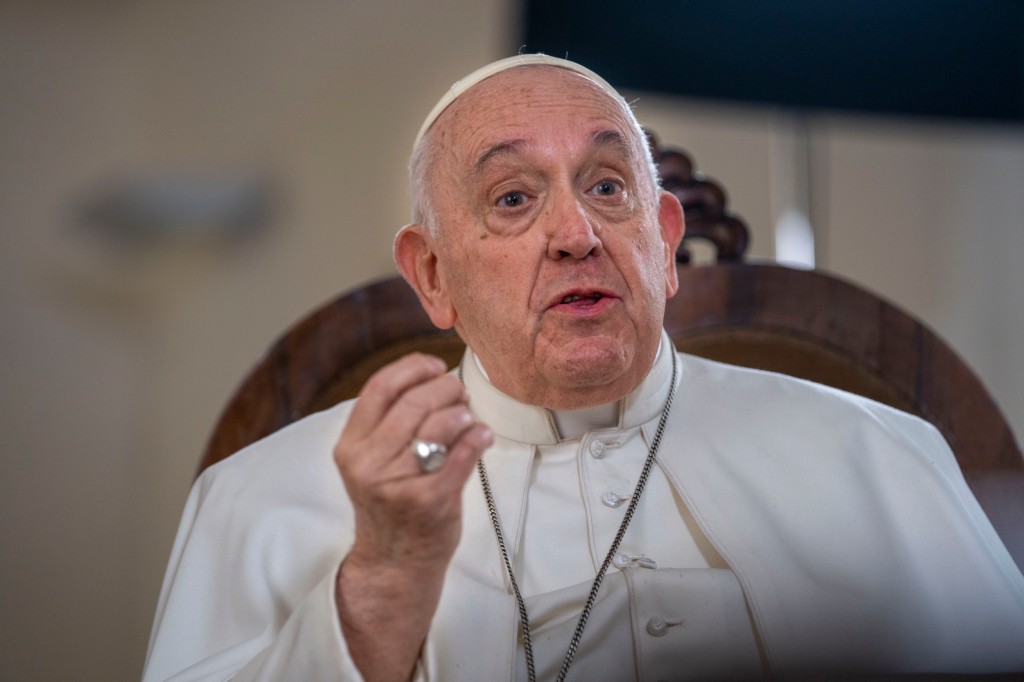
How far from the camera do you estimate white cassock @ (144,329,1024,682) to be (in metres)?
Result: 1.69

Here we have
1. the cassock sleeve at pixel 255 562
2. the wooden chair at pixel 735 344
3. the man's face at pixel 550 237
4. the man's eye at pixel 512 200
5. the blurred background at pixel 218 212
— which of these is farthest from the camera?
the blurred background at pixel 218 212

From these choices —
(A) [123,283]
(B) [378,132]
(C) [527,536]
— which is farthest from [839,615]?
(A) [123,283]

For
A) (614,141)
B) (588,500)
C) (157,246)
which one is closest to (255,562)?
(588,500)

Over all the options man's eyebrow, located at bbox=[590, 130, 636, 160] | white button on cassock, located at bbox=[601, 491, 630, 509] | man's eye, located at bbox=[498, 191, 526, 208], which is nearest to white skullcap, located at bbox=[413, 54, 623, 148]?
man's eyebrow, located at bbox=[590, 130, 636, 160]

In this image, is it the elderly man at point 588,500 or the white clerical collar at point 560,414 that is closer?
the elderly man at point 588,500

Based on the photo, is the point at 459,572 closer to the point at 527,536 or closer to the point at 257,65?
the point at 527,536

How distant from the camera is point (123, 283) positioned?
430 centimetres

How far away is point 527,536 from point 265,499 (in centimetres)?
46

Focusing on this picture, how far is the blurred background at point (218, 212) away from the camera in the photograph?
400 centimetres

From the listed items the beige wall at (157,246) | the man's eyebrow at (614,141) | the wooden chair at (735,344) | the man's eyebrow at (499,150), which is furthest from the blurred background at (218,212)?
the man's eyebrow at (499,150)

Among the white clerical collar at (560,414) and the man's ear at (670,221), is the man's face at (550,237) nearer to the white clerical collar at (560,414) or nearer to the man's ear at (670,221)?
the white clerical collar at (560,414)

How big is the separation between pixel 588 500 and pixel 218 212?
2849mm

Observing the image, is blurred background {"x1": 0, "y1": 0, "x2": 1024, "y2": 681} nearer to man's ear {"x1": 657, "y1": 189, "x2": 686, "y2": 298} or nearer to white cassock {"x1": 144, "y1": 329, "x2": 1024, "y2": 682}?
man's ear {"x1": 657, "y1": 189, "x2": 686, "y2": 298}

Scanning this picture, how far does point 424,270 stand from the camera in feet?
6.73
